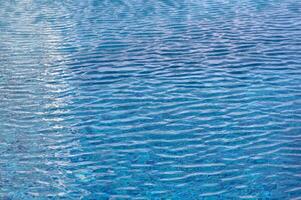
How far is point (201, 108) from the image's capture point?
33.1 feet

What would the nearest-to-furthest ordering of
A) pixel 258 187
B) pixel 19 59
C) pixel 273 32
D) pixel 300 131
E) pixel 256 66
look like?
pixel 258 187
pixel 300 131
pixel 256 66
pixel 19 59
pixel 273 32

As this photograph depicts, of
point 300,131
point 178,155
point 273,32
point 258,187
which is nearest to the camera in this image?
point 258,187

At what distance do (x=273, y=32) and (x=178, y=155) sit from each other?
7.97 m

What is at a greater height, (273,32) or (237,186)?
(237,186)

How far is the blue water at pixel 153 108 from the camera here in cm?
768

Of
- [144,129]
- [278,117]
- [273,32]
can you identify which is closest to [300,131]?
[278,117]

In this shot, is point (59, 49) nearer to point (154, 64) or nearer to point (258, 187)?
point (154, 64)

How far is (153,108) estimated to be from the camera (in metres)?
10.2

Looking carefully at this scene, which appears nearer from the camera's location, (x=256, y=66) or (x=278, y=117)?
(x=278, y=117)

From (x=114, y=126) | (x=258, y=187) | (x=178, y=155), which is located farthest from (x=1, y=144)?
(x=258, y=187)

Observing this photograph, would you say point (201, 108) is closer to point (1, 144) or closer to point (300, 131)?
point (300, 131)

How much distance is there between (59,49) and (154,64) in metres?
3.22

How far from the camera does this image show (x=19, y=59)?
13680 mm

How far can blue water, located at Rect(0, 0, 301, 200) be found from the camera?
7676 mm
